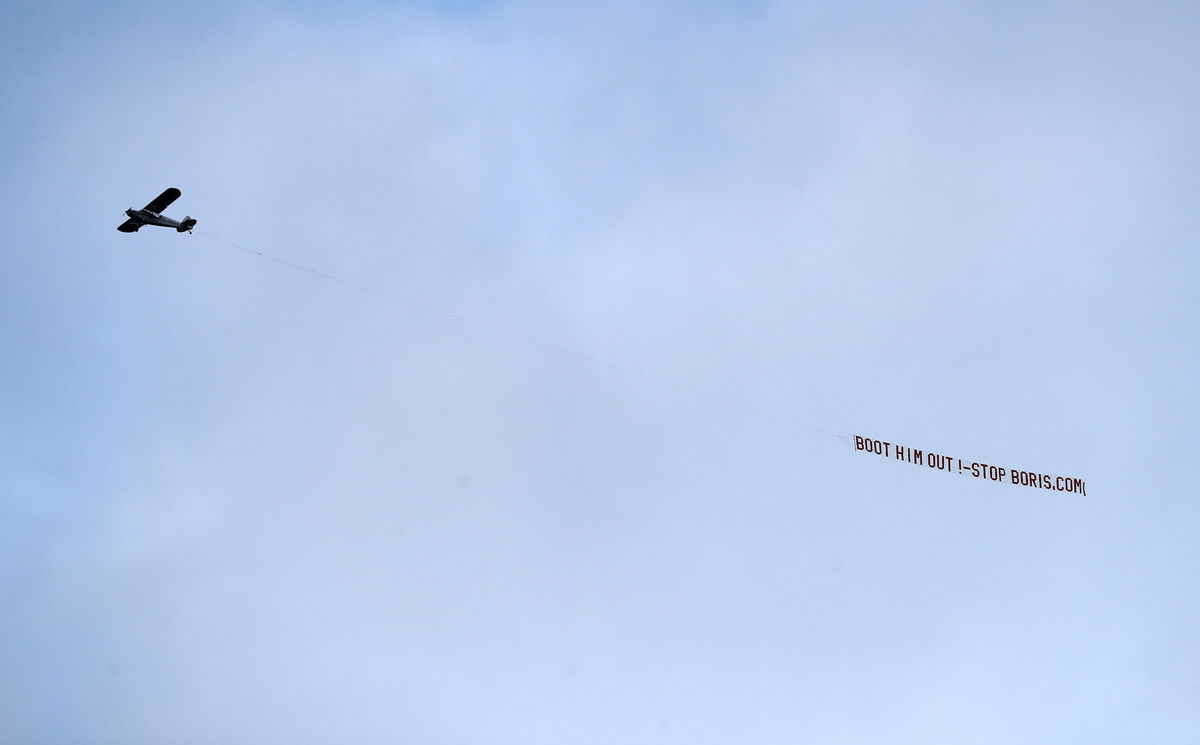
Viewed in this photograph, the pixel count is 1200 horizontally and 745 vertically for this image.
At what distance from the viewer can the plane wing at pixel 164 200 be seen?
2876 inches

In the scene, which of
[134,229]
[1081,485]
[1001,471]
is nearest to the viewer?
[134,229]

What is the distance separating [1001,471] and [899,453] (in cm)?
951

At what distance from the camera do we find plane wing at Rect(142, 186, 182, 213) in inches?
2876

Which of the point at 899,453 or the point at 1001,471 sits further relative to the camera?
the point at 1001,471

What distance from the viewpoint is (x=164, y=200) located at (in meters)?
74.3

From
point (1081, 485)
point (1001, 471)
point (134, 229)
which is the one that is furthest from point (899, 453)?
point (134, 229)

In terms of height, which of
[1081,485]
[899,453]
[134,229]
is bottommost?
[1081,485]

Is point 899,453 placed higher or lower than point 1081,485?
higher

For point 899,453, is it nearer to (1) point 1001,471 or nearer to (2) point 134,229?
(1) point 1001,471

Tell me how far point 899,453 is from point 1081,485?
19.2 metres

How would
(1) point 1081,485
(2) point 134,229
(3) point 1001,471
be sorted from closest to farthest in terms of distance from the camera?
(2) point 134,229 → (3) point 1001,471 → (1) point 1081,485

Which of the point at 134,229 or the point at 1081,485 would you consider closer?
the point at 134,229

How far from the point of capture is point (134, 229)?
75.0 m

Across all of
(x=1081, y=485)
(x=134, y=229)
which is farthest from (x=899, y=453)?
(x=134, y=229)
